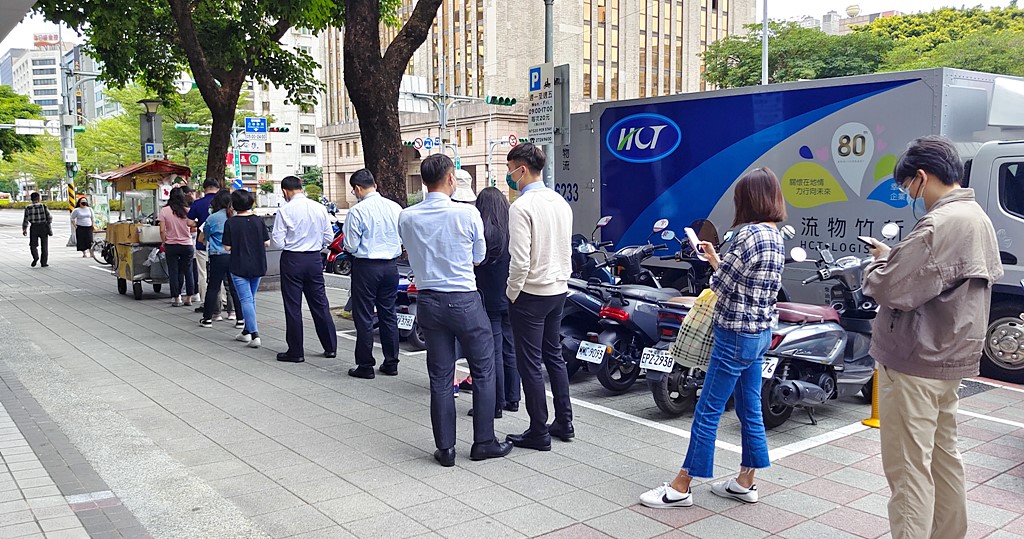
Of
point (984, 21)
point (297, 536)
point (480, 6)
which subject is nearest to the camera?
point (297, 536)

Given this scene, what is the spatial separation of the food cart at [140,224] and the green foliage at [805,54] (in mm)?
30748

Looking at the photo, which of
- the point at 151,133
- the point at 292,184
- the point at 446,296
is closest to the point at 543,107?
the point at 292,184

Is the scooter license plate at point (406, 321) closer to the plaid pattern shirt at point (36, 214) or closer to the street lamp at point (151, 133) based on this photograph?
the street lamp at point (151, 133)

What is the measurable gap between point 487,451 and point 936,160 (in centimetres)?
311

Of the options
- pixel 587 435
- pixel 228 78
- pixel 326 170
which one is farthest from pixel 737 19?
pixel 587 435

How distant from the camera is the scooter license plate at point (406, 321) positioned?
→ 866 cm

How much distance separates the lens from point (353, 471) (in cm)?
521

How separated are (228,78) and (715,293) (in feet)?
44.7

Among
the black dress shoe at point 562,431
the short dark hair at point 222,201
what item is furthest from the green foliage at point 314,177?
the black dress shoe at point 562,431

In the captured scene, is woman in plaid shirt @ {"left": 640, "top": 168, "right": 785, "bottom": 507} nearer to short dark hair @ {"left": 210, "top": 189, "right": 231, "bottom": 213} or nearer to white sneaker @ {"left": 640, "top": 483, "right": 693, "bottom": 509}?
white sneaker @ {"left": 640, "top": 483, "right": 693, "bottom": 509}

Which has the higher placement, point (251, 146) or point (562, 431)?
point (251, 146)

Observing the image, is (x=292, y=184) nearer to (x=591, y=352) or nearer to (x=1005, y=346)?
(x=591, y=352)

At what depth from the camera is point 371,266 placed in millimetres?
7582

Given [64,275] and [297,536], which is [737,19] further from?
[297,536]
